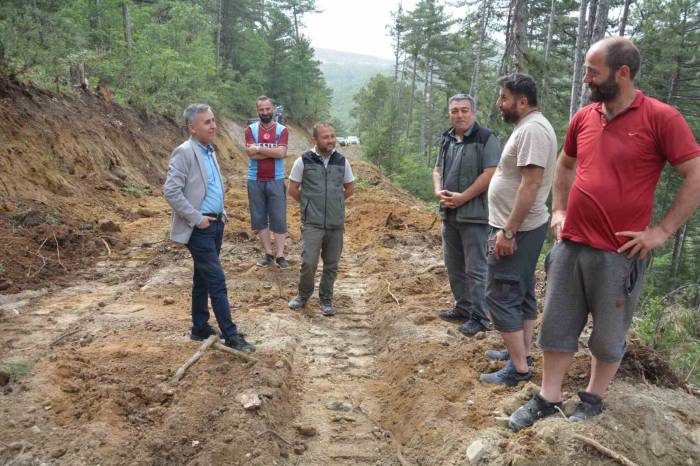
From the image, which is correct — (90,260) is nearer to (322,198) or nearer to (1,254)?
(1,254)

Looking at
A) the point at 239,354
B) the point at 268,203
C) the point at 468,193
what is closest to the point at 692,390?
the point at 468,193

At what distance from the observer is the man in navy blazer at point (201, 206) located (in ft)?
13.1

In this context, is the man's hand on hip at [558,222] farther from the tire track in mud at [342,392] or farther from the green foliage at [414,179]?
the green foliage at [414,179]

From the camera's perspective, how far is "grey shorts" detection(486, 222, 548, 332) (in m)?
3.55

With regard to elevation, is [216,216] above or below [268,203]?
above

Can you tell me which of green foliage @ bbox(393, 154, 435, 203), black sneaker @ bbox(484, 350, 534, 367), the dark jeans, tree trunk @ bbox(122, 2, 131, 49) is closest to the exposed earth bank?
black sneaker @ bbox(484, 350, 534, 367)

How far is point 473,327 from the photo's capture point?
4.82m

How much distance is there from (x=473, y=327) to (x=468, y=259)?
2.20ft

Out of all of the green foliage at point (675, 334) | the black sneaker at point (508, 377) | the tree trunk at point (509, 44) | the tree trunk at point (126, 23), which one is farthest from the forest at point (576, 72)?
the tree trunk at point (126, 23)

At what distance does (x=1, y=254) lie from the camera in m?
Answer: 5.98

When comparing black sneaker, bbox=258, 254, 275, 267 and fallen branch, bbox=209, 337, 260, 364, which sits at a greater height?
fallen branch, bbox=209, 337, 260, 364

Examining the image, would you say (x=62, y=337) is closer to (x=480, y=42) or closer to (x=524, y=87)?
(x=524, y=87)

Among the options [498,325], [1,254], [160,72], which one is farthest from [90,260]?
[160,72]

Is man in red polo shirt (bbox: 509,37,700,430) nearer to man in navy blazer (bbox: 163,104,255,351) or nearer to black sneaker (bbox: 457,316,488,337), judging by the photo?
black sneaker (bbox: 457,316,488,337)
